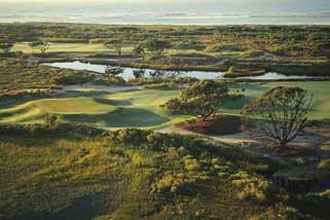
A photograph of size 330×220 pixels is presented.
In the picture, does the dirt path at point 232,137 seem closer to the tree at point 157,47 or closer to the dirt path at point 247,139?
the dirt path at point 247,139

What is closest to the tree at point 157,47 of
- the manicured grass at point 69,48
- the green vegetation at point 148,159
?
the manicured grass at point 69,48

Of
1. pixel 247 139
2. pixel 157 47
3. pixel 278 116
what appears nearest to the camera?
pixel 247 139

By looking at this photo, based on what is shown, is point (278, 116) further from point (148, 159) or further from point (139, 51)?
point (139, 51)

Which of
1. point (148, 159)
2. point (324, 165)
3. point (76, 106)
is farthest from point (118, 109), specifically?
point (324, 165)

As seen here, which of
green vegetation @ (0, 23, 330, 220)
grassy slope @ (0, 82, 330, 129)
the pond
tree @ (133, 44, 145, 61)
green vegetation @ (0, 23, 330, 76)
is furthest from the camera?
tree @ (133, 44, 145, 61)

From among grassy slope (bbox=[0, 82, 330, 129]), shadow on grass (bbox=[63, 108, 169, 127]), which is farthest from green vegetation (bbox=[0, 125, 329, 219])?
grassy slope (bbox=[0, 82, 330, 129])

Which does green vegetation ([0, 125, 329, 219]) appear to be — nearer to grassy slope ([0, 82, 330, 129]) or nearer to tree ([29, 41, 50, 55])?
grassy slope ([0, 82, 330, 129])

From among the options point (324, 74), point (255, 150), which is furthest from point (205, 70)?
point (255, 150)
